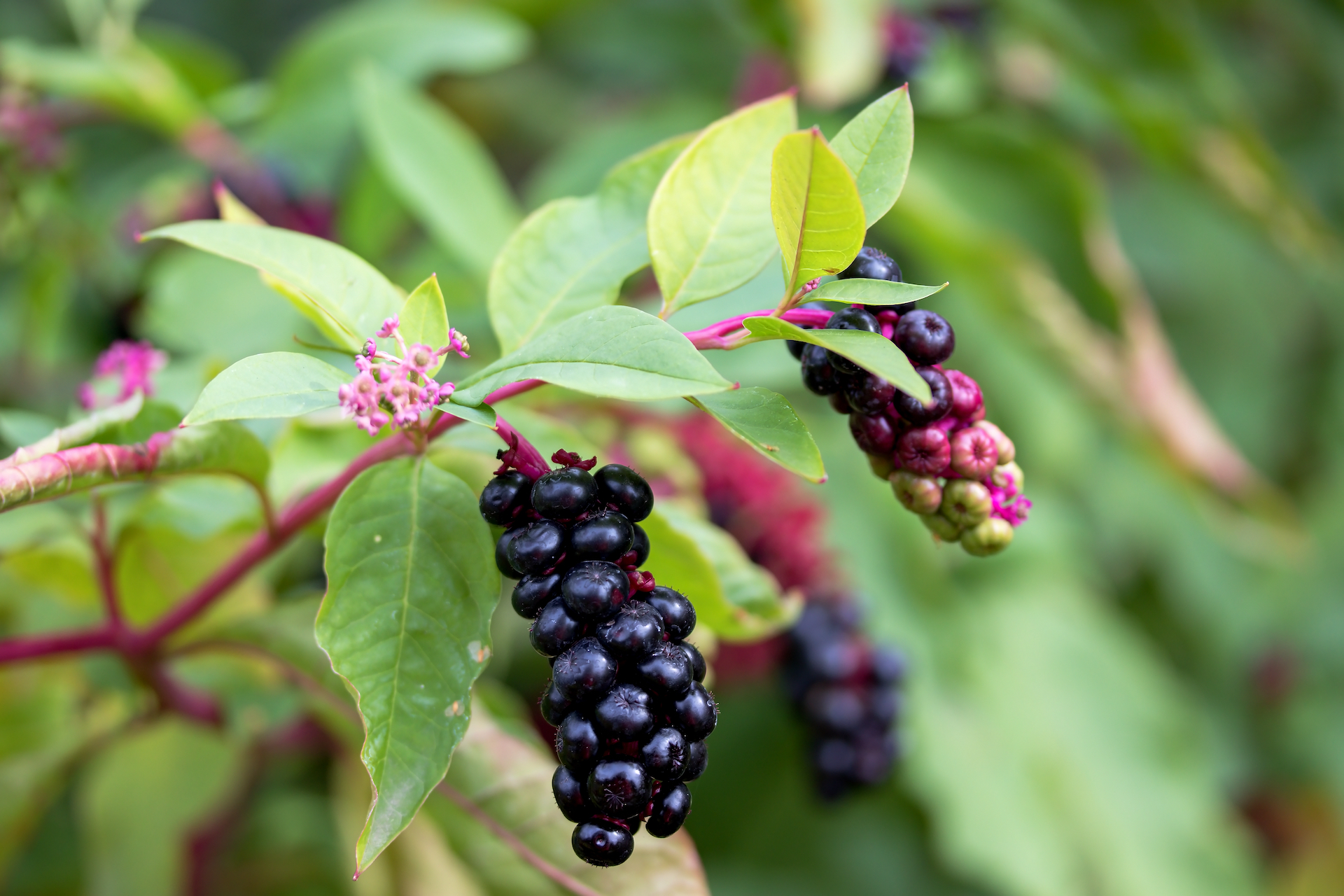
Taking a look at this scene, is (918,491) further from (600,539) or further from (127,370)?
(127,370)

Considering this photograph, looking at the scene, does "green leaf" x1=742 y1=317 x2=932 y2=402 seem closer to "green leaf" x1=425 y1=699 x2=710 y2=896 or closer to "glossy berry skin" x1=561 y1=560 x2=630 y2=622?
"glossy berry skin" x1=561 y1=560 x2=630 y2=622

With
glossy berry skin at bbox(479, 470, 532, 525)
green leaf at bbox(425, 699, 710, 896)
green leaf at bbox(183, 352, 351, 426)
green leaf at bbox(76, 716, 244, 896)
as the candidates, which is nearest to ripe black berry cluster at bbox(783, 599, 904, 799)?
green leaf at bbox(425, 699, 710, 896)

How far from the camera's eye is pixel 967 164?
187 cm

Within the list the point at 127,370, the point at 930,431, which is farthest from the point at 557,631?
the point at 127,370

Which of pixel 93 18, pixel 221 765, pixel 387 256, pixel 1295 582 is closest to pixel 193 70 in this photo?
pixel 93 18

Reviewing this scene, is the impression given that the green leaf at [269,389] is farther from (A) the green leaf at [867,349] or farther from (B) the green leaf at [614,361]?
(A) the green leaf at [867,349]

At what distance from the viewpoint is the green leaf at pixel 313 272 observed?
646mm

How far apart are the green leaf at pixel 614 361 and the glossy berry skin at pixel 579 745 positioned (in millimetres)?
188

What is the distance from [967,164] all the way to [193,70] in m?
1.43

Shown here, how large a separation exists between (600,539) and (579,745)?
0.38 feet

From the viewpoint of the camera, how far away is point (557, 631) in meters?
0.57

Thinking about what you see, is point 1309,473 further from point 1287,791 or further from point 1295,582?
point 1287,791

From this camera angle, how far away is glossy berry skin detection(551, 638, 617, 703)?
1.79 feet

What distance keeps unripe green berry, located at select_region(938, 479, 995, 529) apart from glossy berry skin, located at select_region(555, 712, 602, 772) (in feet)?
0.88
